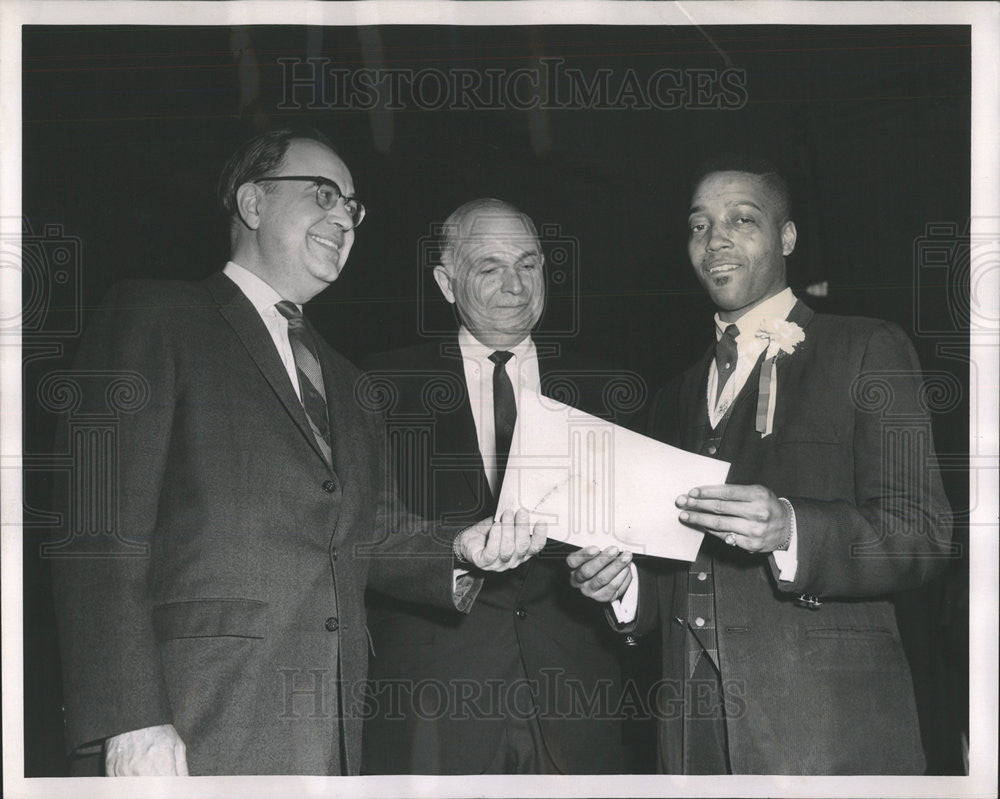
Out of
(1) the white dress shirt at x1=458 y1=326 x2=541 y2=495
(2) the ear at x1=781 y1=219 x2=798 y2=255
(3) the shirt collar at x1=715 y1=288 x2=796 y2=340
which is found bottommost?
(1) the white dress shirt at x1=458 y1=326 x2=541 y2=495

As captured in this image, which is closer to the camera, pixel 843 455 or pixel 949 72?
pixel 843 455

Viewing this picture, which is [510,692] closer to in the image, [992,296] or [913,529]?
[913,529]

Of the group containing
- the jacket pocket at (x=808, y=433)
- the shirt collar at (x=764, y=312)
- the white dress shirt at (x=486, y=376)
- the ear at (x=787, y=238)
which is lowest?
the jacket pocket at (x=808, y=433)

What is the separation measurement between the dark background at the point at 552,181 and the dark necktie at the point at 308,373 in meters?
0.06

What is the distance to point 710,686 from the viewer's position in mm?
2615

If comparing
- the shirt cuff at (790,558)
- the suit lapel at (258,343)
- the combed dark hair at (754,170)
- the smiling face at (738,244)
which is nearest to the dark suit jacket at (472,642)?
the suit lapel at (258,343)

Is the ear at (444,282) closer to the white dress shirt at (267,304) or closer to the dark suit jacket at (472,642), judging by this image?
the dark suit jacket at (472,642)

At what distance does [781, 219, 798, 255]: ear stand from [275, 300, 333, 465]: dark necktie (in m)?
1.23

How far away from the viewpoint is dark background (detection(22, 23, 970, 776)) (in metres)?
2.73

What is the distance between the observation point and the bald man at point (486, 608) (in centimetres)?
265

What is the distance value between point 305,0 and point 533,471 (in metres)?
1.38

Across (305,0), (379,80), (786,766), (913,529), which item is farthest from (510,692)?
(305,0)

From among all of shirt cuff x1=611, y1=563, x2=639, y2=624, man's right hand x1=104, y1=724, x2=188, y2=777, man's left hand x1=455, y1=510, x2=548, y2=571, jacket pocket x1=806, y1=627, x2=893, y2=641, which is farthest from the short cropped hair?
man's right hand x1=104, y1=724, x2=188, y2=777

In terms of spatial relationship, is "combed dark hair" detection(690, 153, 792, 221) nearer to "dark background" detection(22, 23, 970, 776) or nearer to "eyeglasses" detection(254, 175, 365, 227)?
"dark background" detection(22, 23, 970, 776)
